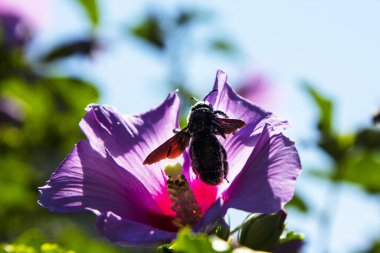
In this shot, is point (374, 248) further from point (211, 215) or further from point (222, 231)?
point (211, 215)

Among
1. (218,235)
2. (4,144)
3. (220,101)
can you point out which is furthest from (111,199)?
(4,144)

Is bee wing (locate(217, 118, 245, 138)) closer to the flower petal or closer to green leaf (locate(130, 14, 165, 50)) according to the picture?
the flower petal

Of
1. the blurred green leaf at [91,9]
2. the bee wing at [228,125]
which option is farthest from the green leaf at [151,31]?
the bee wing at [228,125]

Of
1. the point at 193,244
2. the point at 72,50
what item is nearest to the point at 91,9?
the point at 72,50

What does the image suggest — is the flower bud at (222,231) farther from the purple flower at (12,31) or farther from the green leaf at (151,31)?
the green leaf at (151,31)

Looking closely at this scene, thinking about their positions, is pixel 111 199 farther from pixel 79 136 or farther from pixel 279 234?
pixel 79 136

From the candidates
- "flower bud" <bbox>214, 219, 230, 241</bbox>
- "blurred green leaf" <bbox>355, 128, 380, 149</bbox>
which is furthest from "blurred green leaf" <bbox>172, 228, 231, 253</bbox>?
"blurred green leaf" <bbox>355, 128, 380, 149</bbox>
